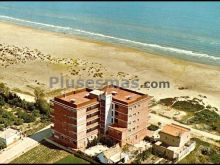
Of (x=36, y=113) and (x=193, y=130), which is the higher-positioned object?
(x=36, y=113)

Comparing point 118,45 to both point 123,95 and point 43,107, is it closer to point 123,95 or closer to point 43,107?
point 43,107

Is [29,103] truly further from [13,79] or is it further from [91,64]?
[91,64]

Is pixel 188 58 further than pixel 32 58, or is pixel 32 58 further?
pixel 188 58

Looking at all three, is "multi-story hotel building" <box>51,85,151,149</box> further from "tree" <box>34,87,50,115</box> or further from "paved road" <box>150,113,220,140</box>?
"tree" <box>34,87,50,115</box>

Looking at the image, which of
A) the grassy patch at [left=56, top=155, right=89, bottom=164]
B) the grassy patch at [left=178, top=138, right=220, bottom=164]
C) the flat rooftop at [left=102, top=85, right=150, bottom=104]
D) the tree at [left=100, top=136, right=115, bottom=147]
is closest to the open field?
the grassy patch at [left=56, top=155, right=89, bottom=164]

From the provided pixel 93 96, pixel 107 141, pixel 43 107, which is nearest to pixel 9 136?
pixel 43 107

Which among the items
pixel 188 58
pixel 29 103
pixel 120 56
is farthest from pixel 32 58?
pixel 188 58
